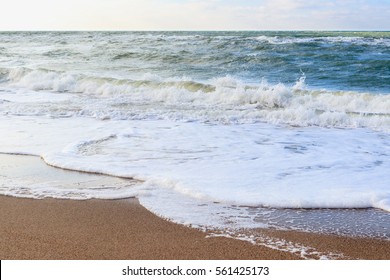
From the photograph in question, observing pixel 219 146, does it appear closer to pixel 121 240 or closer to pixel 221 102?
pixel 121 240

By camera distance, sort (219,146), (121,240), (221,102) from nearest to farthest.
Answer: (121,240), (219,146), (221,102)

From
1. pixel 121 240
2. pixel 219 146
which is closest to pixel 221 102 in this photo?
pixel 219 146

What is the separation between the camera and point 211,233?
12.4 feet

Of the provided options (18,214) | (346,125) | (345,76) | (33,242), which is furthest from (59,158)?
(345,76)

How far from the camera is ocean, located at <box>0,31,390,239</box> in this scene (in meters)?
4.41

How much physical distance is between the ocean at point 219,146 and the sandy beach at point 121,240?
9.0 inches

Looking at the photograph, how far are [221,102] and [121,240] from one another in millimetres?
8665

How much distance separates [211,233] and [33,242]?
1.37 metres

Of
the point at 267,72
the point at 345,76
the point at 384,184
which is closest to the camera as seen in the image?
the point at 384,184

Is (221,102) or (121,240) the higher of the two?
(221,102)

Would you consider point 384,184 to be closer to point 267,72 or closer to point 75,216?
point 75,216

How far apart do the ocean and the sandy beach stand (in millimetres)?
228

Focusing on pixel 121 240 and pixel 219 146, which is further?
pixel 219 146

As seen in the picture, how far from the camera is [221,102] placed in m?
12.0
